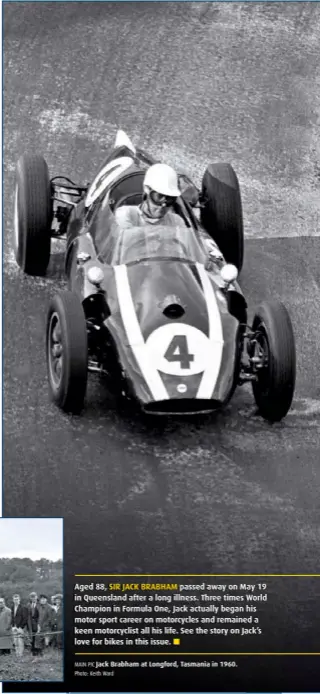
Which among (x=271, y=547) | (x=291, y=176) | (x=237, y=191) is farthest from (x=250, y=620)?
(x=291, y=176)

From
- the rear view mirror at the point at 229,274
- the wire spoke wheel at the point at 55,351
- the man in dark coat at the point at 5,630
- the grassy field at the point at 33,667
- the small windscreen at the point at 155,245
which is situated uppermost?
the small windscreen at the point at 155,245

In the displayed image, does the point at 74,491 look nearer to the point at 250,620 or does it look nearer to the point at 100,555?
the point at 100,555

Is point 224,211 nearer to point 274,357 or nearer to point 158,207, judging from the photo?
point 158,207

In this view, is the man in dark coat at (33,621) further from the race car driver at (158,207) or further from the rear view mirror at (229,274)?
the race car driver at (158,207)

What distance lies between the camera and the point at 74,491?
12461mm

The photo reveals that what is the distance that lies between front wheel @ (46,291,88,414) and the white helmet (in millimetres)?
1042

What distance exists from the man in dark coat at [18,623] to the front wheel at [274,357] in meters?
2.19

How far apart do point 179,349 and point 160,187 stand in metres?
1.39

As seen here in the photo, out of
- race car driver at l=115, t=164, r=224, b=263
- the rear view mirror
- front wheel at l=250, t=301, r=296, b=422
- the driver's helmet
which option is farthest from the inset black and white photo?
the driver's helmet

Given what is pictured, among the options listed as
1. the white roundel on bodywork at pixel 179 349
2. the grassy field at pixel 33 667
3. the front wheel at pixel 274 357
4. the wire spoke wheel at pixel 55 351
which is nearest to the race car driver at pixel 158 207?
the front wheel at pixel 274 357

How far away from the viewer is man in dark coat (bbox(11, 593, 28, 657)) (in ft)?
40.3

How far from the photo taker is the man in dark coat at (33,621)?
40.4 ft

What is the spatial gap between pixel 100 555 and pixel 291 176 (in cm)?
449

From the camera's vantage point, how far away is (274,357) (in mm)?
12211
